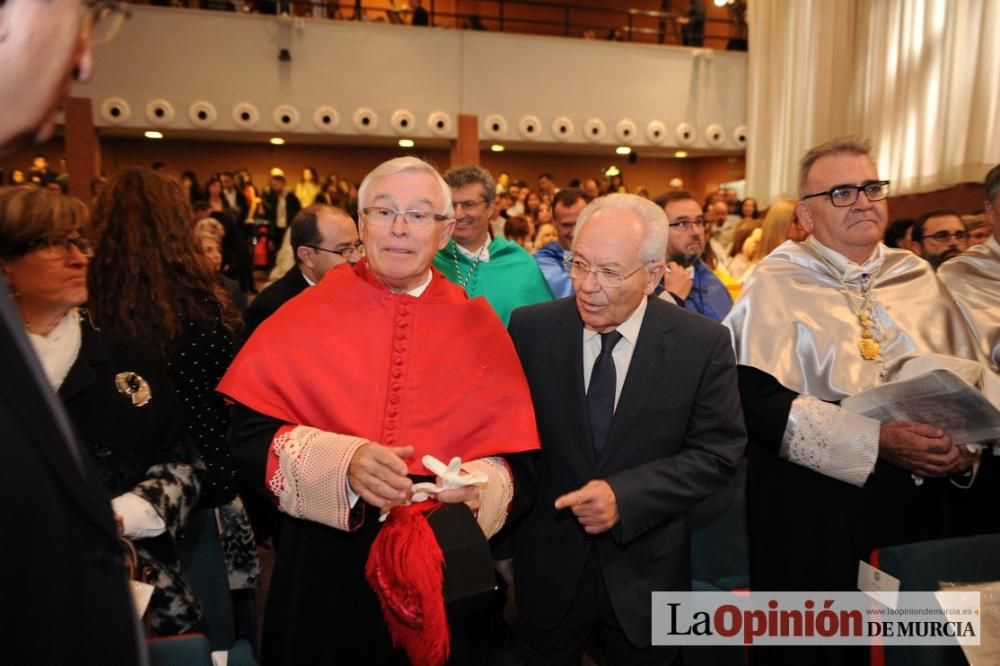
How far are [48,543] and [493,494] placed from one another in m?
1.28

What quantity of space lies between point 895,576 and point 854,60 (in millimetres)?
12873

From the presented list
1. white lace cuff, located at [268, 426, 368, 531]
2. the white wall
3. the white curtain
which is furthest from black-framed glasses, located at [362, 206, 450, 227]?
the white wall

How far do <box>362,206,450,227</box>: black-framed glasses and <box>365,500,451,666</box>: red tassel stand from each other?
2.54ft

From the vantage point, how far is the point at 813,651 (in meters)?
2.53

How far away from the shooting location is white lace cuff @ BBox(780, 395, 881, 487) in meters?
2.32

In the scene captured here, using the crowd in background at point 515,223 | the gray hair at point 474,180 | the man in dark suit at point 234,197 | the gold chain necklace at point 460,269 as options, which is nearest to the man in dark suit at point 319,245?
the gold chain necklace at point 460,269

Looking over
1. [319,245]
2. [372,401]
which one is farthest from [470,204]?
[372,401]

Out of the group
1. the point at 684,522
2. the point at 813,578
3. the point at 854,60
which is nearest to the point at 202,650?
the point at 684,522

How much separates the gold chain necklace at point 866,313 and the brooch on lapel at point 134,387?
235cm

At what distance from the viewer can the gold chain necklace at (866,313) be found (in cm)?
258

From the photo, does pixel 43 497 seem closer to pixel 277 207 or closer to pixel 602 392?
pixel 602 392

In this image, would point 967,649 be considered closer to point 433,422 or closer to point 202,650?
point 433,422

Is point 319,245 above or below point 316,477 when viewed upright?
above

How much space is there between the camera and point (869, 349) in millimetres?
2572
